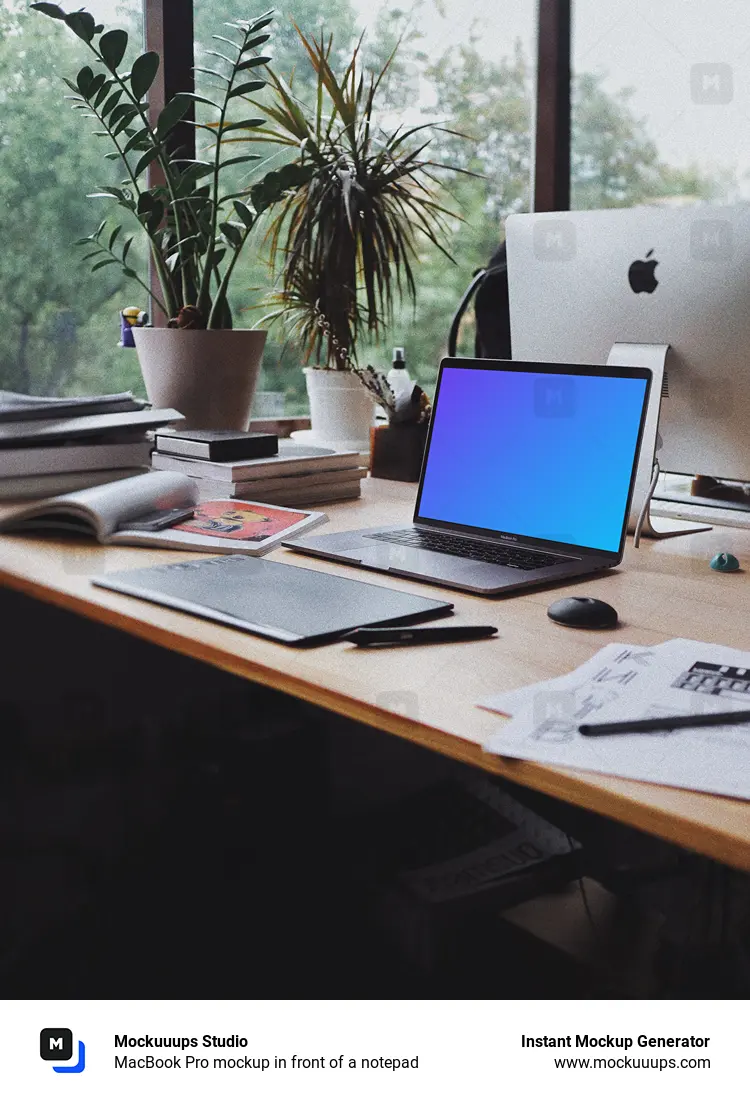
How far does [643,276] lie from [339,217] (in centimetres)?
110

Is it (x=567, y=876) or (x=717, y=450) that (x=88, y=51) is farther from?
(x=567, y=876)

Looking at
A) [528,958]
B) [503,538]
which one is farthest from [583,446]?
→ [528,958]

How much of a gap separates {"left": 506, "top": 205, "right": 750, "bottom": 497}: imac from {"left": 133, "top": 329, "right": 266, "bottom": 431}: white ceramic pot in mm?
588

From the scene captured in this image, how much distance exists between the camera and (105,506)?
1.42m

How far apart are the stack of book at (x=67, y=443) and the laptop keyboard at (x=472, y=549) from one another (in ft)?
1.57

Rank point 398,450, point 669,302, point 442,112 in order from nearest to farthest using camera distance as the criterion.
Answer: point 669,302, point 398,450, point 442,112

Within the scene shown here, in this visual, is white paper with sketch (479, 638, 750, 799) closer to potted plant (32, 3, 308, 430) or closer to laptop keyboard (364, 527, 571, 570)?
laptop keyboard (364, 527, 571, 570)

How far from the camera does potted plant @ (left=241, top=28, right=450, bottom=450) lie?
8.02 feet

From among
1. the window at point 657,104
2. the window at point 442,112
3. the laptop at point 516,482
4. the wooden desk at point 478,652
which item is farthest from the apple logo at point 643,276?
the window at point 657,104

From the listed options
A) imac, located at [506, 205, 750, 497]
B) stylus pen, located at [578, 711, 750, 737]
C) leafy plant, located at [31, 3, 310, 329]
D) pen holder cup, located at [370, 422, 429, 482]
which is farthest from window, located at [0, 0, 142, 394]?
stylus pen, located at [578, 711, 750, 737]

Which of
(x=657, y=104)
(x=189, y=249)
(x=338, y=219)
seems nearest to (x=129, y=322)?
(x=189, y=249)

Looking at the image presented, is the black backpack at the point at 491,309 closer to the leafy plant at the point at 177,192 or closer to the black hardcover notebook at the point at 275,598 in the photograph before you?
the leafy plant at the point at 177,192

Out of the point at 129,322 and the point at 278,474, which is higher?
the point at 129,322
